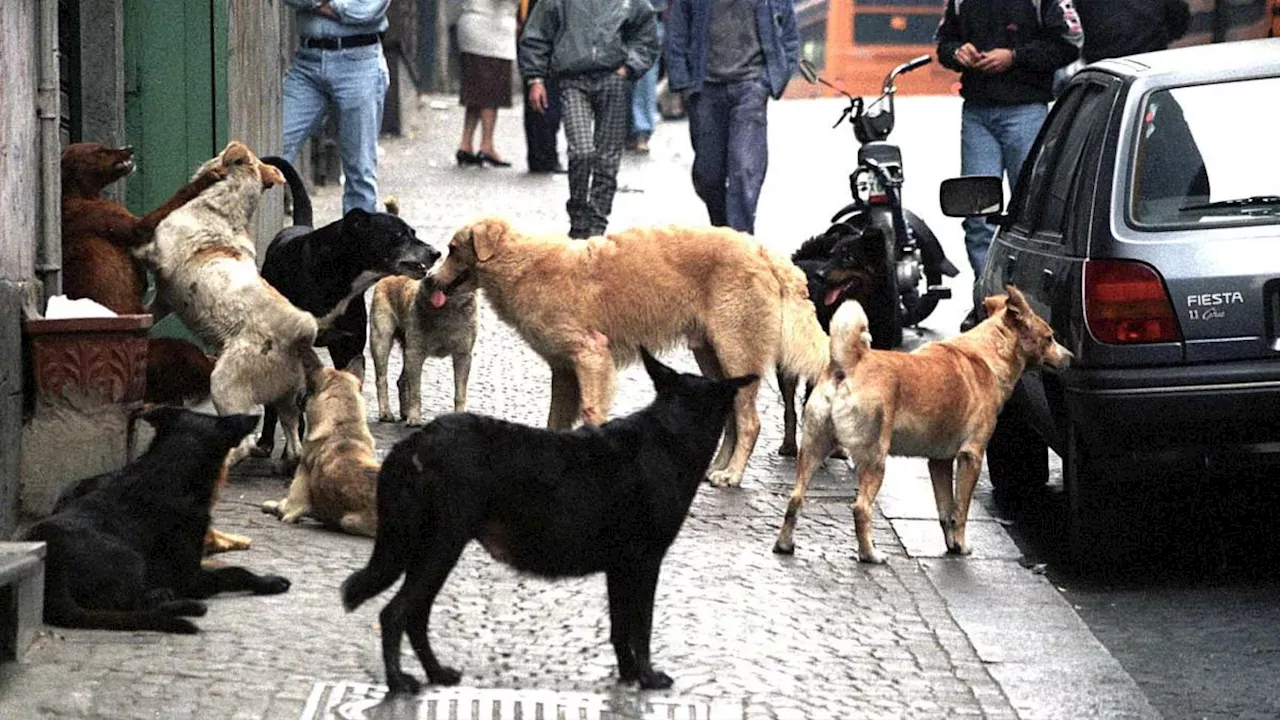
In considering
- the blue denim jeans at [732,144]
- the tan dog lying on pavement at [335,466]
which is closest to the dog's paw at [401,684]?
the tan dog lying on pavement at [335,466]

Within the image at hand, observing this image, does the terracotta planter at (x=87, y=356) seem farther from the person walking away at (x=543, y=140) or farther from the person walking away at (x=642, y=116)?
the person walking away at (x=642, y=116)

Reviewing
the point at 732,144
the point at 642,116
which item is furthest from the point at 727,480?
the point at 642,116

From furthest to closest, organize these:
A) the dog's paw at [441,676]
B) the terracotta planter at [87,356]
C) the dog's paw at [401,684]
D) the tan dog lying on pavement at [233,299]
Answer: the tan dog lying on pavement at [233,299] → the terracotta planter at [87,356] → the dog's paw at [441,676] → the dog's paw at [401,684]

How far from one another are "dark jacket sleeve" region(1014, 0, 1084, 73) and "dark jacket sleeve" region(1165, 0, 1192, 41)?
128 centimetres

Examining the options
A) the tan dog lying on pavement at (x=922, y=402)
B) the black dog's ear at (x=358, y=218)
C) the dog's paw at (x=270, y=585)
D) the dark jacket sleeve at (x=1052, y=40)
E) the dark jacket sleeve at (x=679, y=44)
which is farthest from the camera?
the dark jacket sleeve at (x=679, y=44)

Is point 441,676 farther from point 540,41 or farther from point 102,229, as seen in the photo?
point 540,41

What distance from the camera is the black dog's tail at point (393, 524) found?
5445mm

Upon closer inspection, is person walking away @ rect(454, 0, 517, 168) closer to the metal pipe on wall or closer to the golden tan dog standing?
the golden tan dog standing

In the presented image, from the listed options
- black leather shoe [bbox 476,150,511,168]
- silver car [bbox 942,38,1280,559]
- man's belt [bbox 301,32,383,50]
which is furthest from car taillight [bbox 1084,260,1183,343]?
black leather shoe [bbox 476,150,511,168]

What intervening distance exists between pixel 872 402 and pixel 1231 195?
55.3 inches

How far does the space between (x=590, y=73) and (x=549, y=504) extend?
363 inches

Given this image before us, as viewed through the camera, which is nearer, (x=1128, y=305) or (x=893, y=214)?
(x=1128, y=305)

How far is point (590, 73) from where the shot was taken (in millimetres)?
14516

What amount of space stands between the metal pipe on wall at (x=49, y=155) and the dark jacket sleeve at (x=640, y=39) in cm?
716
